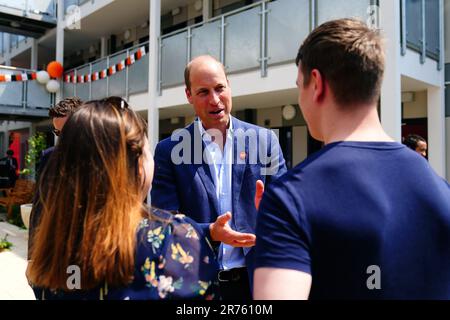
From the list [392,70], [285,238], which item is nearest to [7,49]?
[392,70]

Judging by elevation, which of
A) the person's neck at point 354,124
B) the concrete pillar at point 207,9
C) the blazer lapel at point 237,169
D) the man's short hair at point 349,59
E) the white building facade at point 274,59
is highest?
the concrete pillar at point 207,9

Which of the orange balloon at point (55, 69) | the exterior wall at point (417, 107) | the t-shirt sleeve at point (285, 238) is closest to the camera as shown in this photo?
the t-shirt sleeve at point (285, 238)

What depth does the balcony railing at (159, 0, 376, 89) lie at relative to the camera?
19.9 feet

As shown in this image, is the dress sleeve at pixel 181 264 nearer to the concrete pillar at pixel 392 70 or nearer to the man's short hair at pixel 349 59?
the man's short hair at pixel 349 59

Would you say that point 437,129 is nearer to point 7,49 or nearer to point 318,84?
point 318,84

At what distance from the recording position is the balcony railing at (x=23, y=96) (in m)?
12.5

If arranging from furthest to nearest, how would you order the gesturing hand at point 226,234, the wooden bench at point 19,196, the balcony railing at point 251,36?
the wooden bench at point 19,196 < the balcony railing at point 251,36 < the gesturing hand at point 226,234

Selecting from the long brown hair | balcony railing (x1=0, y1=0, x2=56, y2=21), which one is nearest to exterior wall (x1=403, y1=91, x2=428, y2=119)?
the long brown hair

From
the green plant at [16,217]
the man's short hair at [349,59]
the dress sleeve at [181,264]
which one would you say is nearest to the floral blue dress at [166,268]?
the dress sleeve at [181,264]

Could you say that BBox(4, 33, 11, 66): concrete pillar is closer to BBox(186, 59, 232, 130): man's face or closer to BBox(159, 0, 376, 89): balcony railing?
BBox(159, 0, 376, 89): balcony railing

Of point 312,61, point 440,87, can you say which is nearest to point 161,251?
point 312,61

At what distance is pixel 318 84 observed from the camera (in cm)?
114

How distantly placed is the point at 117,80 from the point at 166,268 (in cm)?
1034

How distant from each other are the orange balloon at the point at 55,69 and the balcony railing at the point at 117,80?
81cm
